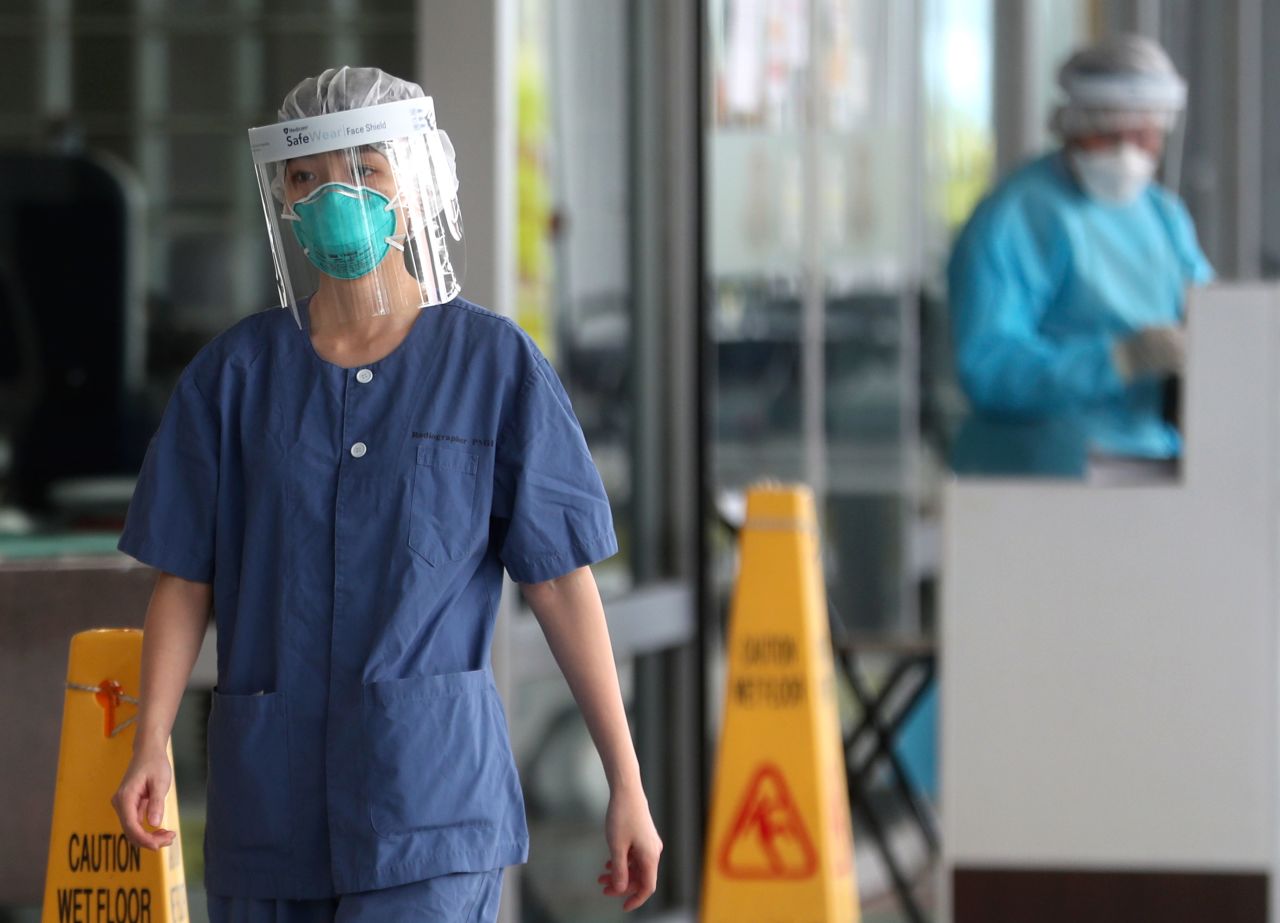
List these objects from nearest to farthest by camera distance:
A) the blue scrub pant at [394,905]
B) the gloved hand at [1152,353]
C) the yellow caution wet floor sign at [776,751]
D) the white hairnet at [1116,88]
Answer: the blue scrub pant at [394,905] → the yellow caution wet floor sign at [776,751] → the gloved hand at [1152,353] → the white hairnet at [1116,88]

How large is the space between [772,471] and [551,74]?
6.27 ft

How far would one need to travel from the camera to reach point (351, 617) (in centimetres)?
208

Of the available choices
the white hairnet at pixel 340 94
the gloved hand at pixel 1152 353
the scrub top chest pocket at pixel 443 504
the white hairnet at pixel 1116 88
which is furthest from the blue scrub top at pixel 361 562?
the white hairnet at pixel 1116 88

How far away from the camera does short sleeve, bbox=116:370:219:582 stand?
7.00 ft

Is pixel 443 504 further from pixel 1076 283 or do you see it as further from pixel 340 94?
pixel 1076 283

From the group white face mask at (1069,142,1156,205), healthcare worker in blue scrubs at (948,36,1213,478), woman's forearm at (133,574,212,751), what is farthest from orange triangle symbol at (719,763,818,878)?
woman's forearm at (133,574,212,751)

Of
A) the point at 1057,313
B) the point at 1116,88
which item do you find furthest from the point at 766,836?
the point at 1116,88

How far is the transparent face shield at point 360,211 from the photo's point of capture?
209cm

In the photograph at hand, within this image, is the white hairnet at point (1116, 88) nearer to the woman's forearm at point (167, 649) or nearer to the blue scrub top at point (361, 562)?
the blue scrub top at point (361, 562)

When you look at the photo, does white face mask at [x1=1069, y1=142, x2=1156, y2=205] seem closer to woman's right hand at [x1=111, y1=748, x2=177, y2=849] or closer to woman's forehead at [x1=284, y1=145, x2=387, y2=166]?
woman's forehead at [x1=284, y1=145, x2=387, y2=166]

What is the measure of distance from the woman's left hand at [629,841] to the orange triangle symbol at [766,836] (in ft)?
6.16

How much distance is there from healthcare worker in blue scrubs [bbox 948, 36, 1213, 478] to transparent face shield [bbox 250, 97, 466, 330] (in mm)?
2418

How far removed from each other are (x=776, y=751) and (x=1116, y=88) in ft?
5.47

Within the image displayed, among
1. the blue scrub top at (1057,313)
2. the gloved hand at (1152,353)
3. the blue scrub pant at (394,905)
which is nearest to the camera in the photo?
the blue scrub pant at (394,905)
